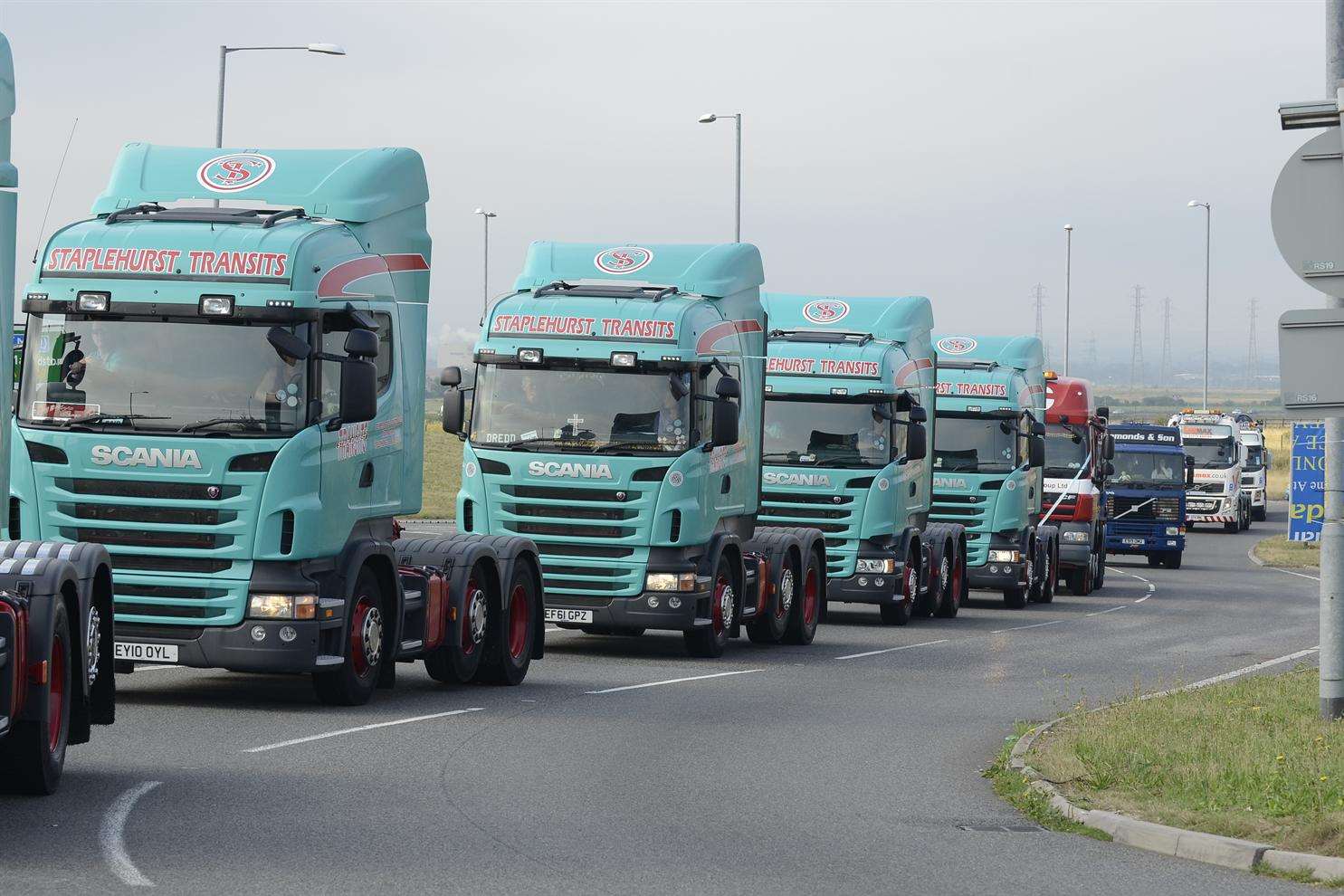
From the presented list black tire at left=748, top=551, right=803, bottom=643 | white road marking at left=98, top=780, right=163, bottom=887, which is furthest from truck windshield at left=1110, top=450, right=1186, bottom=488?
white road marking at left=98, top=780, right=163, bottom=887

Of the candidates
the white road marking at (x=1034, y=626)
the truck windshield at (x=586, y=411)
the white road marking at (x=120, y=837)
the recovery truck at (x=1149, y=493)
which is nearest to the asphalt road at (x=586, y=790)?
the white road marking at (x=120, y=837)

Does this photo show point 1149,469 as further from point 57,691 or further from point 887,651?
point 57,691

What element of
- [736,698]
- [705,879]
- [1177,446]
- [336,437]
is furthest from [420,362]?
[1177,446]

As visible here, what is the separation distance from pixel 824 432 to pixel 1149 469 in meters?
23.4

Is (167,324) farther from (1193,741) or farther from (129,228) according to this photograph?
(1193,741)

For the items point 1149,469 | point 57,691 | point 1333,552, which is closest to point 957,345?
point 1149,469

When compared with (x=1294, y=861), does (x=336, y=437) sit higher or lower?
higher

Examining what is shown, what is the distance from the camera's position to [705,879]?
9016 mm

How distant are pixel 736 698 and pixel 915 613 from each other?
1233cm

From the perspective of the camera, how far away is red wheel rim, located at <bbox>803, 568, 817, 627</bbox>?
2299 centimetres

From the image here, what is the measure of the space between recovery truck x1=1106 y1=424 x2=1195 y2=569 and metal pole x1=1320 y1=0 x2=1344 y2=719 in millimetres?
32186

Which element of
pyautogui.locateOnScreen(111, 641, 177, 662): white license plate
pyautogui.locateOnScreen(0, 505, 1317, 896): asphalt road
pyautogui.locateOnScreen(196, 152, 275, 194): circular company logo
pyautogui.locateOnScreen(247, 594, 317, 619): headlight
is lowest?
pyautogui.locateOnScreen(0, 505, 1317, 896): asphalt road

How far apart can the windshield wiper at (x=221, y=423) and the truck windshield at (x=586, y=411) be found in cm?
530

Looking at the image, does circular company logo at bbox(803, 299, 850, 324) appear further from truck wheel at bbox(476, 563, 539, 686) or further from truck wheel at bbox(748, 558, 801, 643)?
truck wheel at bbox(476, 563, 539, 686)
